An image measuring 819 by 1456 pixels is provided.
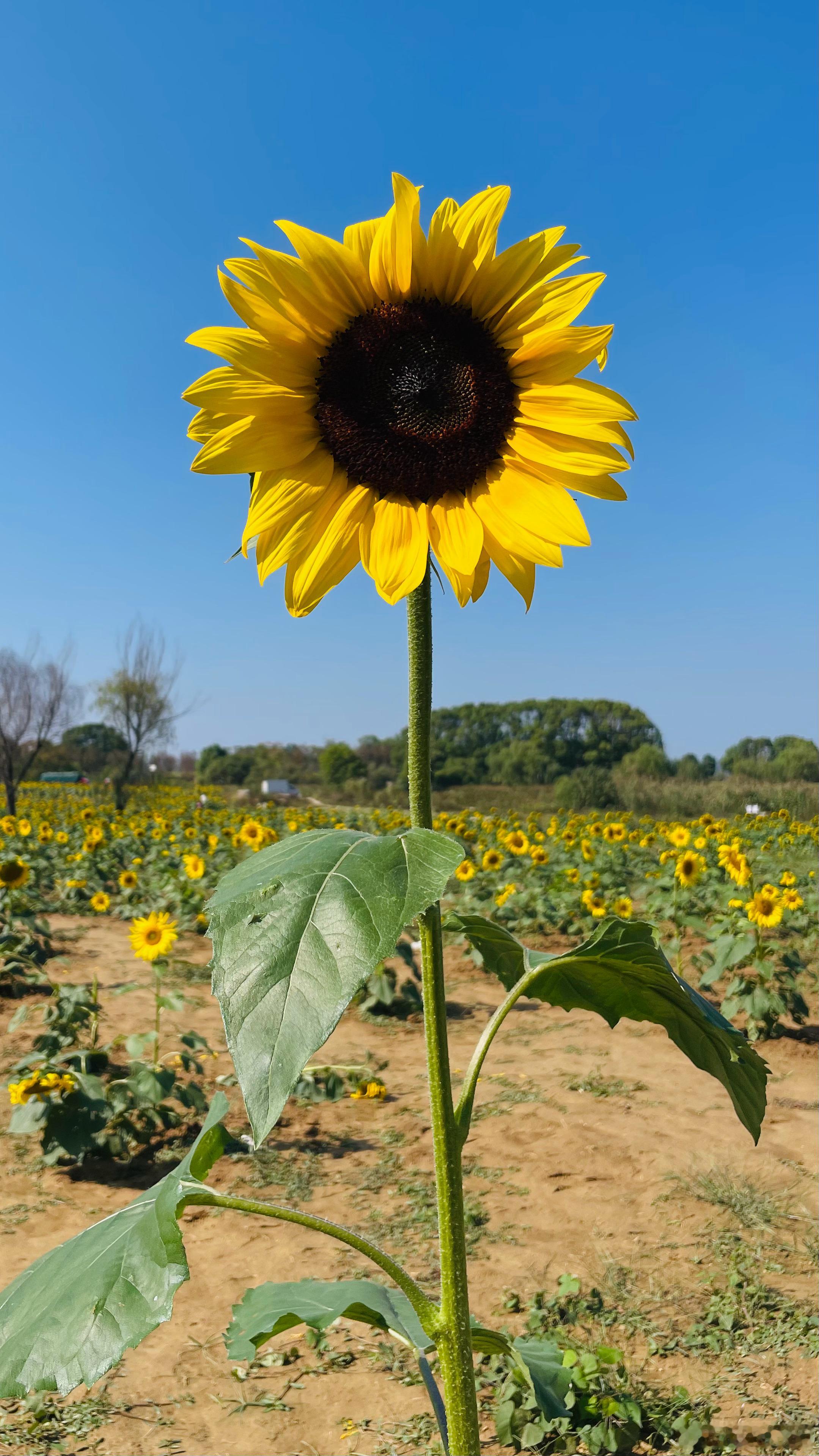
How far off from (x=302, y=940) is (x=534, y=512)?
671 millimetres

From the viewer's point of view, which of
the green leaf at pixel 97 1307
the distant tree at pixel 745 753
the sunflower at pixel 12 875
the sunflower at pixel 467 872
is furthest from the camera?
the distant tree at pixel 745 753

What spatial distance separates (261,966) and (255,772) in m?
41.0

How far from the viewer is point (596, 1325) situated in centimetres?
277

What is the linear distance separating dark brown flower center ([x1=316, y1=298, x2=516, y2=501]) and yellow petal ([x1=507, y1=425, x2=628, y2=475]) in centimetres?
3

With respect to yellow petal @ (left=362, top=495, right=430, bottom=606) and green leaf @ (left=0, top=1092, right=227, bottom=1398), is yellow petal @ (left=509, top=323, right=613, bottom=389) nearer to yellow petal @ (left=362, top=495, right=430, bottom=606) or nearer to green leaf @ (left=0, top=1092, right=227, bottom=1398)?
yellow petal @ (left=362, top=495, right=430, bottom=606)

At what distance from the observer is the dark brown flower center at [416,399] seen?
126 cm

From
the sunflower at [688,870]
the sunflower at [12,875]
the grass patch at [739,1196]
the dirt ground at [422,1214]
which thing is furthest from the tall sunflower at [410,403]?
the sunflower at [688,870]

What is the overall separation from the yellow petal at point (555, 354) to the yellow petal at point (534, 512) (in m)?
0.14

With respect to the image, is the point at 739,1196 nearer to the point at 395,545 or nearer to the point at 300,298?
the point at 395,545

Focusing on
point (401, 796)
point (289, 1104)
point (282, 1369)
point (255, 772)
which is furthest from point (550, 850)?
point (255, 772)

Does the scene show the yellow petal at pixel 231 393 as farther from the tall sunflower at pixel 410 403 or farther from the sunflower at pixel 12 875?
the sunflower at pixel 12 875

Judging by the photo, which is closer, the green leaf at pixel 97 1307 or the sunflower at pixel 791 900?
the green leaf at pixel 97 1307

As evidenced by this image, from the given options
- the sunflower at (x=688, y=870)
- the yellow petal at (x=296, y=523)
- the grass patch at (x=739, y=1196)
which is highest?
the yellow petal at (x=296, y=523)

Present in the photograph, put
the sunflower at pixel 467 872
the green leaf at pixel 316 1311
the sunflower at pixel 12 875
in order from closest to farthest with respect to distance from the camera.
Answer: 1. the green leaf at pixel 316 1311
2. the sunflower at pixel 12 875
3. the sunflower at pixel 467 872
